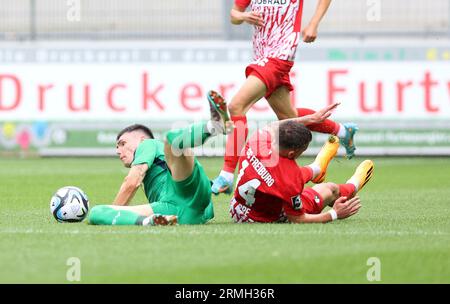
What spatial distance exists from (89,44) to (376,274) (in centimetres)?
1627

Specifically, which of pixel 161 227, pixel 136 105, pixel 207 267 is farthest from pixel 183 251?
pixel 136 105

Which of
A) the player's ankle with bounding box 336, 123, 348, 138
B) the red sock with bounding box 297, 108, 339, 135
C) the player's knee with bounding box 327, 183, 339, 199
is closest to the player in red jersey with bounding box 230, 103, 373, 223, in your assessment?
the player's knee with bounding box 327, 183, 339, 199

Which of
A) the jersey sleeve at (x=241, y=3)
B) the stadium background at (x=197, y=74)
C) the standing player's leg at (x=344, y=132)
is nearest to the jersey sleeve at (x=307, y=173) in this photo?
the standing player's leg at (x=344, y=132)

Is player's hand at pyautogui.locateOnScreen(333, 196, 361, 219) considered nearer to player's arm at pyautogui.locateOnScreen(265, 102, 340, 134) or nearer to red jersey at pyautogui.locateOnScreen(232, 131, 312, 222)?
red jersey at pyautogui.locateOnScreen(232, 131, 312, 222)

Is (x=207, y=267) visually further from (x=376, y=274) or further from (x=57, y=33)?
(x=57, y=33)

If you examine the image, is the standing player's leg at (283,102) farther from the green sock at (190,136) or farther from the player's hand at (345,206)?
the green sock at (190,136)

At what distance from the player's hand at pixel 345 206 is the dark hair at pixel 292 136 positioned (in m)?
0.64

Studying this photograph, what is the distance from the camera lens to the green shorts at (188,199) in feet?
29.2

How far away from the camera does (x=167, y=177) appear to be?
9.20 metres

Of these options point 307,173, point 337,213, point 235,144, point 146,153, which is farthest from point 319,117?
point 146,153

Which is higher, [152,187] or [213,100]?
[213,100]

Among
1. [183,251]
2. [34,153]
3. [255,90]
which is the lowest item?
[34,153]

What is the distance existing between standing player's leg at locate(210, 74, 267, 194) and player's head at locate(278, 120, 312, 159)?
1.92 ft

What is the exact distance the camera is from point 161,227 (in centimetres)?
889
